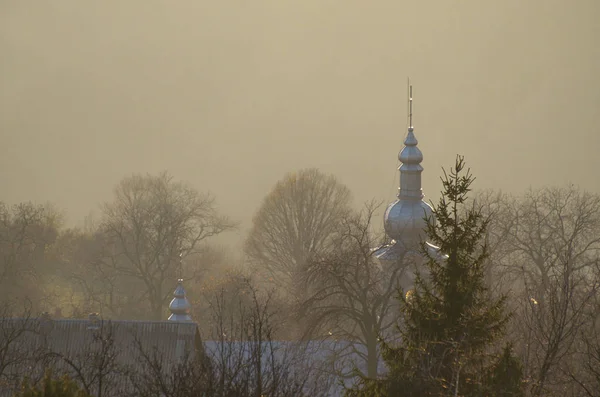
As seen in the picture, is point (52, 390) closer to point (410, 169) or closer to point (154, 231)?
point (410, 169)

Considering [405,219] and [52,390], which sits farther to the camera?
[405,219]

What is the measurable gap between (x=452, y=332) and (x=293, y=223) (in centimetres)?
6283

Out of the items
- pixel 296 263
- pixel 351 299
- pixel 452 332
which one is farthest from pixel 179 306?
pixel 452 332

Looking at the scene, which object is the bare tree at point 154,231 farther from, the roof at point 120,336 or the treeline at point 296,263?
the roof at point 120,336

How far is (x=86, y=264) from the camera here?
86.4 m

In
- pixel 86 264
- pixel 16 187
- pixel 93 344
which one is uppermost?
pixel 16 187

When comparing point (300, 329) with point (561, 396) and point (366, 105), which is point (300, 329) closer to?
point (561, 396)

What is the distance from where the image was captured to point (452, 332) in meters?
24.0

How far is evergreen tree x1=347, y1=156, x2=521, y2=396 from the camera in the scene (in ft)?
74.7

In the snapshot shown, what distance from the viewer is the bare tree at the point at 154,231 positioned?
78.9 metres

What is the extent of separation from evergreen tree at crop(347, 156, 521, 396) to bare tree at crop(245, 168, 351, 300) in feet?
183

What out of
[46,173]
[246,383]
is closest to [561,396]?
[246,383]

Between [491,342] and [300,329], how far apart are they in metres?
22.6

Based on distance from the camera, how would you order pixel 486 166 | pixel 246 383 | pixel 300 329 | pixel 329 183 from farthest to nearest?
pixel 486 166
pixel 329 183
pixel 300 329
pixel 246 383
